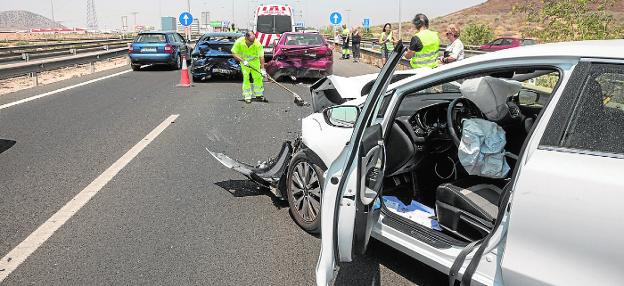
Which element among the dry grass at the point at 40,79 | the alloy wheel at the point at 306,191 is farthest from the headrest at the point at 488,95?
the dry grass at the point at 40,79

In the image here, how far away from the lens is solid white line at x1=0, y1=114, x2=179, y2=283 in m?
3.33

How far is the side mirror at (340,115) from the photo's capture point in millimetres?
3570

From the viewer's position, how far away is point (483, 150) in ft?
9.74

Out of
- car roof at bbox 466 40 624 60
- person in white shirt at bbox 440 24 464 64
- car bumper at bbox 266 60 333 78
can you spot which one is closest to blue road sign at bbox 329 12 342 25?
car bumper at bbox 266 60 333 78

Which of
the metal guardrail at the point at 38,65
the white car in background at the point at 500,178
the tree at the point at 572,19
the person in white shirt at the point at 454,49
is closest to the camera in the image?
the white car in background at the point at 500,178

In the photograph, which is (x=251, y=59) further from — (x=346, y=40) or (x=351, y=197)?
(x=346, y=40)

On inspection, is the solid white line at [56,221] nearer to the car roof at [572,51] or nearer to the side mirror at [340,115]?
the side mirror at [340,115]

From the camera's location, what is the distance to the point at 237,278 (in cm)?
316

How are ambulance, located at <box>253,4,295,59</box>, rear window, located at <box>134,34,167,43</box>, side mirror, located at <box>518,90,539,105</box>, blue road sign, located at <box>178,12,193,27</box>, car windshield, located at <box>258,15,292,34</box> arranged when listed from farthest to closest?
blue road sign, located at <box>178,12,193,27</box>, car windshield, located at <box>258,15,292,34</box>, ambulance, located at <box>253,4,295,59</box>, rear window, located at <box>134,34,167,43</box>, side mirror, located at <box>518,90,539,105</box>

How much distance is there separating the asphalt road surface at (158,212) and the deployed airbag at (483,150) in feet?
2.50

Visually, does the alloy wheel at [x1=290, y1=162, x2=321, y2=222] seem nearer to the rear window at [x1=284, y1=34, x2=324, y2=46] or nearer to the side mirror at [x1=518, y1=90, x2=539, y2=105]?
the side mirror at [x1=518, y1=90, x2=539, y2=105]

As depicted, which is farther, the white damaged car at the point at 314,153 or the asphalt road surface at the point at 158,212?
the white damaged car at the point at 314,153

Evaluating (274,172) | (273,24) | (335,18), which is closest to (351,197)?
(274,172)

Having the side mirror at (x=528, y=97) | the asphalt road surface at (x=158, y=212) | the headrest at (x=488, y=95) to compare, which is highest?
the headrest at (x=488, y=95)
